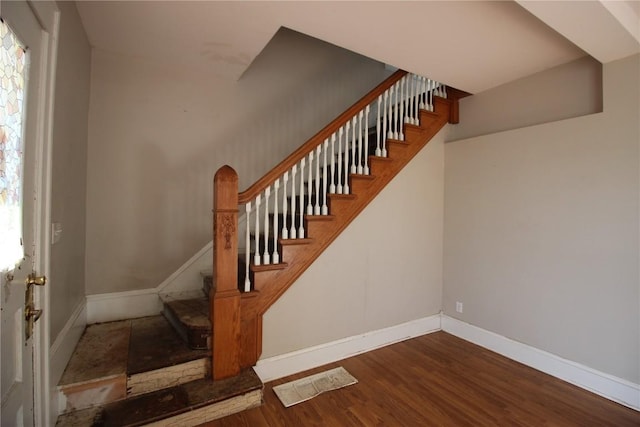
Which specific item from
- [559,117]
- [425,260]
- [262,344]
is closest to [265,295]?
[262,344]

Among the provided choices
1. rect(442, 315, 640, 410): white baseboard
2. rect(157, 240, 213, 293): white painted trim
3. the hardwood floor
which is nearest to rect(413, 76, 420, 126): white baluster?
rect(442, 315, 640, 410): white baseboard

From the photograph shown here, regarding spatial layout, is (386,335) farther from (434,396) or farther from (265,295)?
(265,295)

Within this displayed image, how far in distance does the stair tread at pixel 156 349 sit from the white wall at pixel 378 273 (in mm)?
598

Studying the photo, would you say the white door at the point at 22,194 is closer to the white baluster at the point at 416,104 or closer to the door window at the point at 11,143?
the door window at the point at 11,143

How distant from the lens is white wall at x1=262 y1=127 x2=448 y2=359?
2461 mm

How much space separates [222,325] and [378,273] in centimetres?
156

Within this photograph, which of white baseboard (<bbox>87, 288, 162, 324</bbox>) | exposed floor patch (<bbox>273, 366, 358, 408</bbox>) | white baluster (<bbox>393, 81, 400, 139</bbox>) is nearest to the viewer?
exposed floor patch (<bbox>273, 366, 358, 408</bbox>)

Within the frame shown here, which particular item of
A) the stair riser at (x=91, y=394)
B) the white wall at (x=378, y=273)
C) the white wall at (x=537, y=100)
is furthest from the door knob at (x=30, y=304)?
the white wall at (x=537, y=100)

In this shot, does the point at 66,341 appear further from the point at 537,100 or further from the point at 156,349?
the point at 537,100

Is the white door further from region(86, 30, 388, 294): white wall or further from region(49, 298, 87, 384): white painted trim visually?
region(86, 30, 388, 294): white wall

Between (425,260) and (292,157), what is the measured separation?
1971mm

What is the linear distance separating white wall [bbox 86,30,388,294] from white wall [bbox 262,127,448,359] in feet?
4.26

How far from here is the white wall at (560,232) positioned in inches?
83.3

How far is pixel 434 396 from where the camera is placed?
217 centimetres
